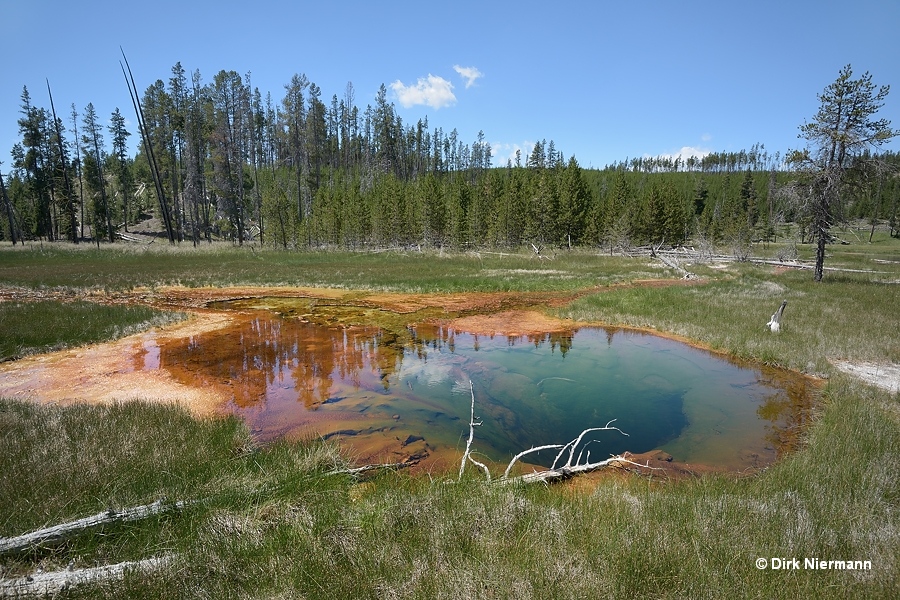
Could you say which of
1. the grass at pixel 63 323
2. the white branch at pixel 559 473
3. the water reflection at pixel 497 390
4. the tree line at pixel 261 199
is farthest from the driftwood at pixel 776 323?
the tree line at pixel 261 199

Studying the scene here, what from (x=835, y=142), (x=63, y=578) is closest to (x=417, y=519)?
(x=63, y=578)

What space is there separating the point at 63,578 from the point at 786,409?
11.3m

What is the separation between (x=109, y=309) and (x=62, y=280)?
1107 cm

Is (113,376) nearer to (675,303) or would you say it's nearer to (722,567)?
(722,567)

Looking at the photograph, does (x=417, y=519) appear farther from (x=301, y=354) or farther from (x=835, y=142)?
(x=835, y=142)

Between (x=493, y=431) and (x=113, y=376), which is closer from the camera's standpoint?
(x=493, y=431)

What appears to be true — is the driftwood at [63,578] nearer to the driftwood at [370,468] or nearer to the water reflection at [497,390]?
the driftwood at [370,468]

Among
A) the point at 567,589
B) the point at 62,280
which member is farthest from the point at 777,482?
the point at 62,280

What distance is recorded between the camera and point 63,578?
9.75ft

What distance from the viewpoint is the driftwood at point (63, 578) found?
9.24ft

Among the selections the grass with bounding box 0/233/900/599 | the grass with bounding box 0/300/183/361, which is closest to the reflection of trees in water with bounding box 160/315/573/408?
the grass with bounding box 0/233/900/599

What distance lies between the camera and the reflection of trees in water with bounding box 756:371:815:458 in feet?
22.7

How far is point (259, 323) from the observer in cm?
1553

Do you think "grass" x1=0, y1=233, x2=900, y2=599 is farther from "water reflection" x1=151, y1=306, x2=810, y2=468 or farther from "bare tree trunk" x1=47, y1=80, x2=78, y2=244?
"bare tree trunk" x1=47, y1=80, x2=78, y2=244
